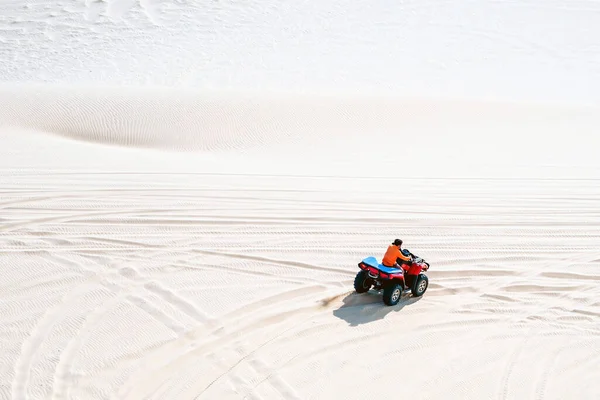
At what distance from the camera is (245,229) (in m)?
10.8

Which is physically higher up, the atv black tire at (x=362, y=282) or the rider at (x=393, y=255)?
the rider at (x=393, y=255)

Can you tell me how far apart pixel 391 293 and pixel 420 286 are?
64 cm

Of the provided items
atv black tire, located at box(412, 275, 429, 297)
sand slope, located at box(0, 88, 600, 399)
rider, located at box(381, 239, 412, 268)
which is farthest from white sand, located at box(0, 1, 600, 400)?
rider, located at box(381, 239, 412, 268)

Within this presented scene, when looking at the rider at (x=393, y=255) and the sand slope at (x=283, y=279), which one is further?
the rider at (x=393, y=255)

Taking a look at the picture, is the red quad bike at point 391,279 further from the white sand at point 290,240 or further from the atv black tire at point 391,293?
the white sand at point 290,240

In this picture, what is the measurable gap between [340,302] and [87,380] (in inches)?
130

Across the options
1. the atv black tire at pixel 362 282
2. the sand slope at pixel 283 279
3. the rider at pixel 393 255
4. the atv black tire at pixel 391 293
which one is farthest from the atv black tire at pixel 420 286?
the atv black tire at pixel 362 282

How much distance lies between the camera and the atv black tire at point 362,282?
8398 mm

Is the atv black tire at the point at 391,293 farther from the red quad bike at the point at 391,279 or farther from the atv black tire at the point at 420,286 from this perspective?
the atv black tire at the point at 420,286

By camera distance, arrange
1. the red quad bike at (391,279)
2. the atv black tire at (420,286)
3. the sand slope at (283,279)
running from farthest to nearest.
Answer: the atv black tire at (420,286) → the red quad bike at (391,279) → the sand slope at (283,279)

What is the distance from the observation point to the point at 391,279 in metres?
8.16

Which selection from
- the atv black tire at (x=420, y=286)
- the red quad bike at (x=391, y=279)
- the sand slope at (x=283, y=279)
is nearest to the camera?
the sand slope at (x=283, y=279)

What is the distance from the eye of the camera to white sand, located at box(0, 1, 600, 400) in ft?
22.7

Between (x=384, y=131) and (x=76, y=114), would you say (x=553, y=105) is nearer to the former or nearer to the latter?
(x=384, y=131)
